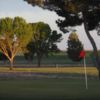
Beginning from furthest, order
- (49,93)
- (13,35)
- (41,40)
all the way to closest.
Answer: (41,40) → (13,35) → (49,93)

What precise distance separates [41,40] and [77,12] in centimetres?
7335

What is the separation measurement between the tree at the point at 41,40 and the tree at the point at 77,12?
226 feet

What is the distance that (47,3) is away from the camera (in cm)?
5184

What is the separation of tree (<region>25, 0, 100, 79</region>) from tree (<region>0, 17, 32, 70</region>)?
56.2 meters

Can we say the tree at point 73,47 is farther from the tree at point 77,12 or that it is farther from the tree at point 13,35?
the tree at point 77,12

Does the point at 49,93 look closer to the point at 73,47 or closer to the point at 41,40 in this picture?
the point at 41,40

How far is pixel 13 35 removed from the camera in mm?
110375

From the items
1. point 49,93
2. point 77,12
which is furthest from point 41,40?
point 49,93

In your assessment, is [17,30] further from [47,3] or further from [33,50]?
[47,3]

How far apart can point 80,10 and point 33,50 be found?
73.5 m

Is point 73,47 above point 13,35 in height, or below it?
below

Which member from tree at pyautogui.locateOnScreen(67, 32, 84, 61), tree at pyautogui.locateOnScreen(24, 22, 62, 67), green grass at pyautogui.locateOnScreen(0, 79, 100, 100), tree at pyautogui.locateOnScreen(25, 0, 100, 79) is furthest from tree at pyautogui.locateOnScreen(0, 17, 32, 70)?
green grass at pyautogui.locateOnScreen(0, 79, 100, 100)

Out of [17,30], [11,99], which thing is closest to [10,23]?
[17,30]

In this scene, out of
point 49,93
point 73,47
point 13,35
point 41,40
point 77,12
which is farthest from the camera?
point 73,47
